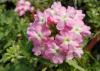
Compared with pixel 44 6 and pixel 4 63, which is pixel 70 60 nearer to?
pixel 4 63

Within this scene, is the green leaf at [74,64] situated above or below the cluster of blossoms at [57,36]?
below

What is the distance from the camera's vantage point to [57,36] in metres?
2.63

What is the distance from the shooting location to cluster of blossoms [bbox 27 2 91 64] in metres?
2.64

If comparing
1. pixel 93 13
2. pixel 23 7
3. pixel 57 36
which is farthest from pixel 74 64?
pixel 23 7

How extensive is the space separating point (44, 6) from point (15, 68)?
3.10 feet

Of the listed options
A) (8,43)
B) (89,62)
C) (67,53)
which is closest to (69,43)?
(67,53)

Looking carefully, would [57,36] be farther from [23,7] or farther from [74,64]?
[23,7]

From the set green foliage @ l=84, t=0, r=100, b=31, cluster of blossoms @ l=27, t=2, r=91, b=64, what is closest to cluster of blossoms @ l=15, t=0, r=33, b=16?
green foliage @ l=84, t=0, r=100, b=31

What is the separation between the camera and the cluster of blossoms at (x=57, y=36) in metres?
2.64

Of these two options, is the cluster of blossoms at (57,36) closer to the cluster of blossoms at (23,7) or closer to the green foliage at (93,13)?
the green foliage at (93,13)

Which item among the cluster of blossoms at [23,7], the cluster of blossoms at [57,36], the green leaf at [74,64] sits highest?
the cluster of blossoms at [57,36]

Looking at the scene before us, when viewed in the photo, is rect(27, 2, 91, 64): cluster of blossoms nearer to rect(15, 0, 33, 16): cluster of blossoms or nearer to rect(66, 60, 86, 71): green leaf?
rect(66, 60, 86, 71): green leaf

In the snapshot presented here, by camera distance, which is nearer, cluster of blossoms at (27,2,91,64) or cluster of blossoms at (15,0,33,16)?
cluster of blossoms at (27,2,91,64)

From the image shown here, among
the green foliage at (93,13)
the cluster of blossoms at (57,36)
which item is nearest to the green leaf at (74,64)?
the cluster of blossoms at (57,36)
